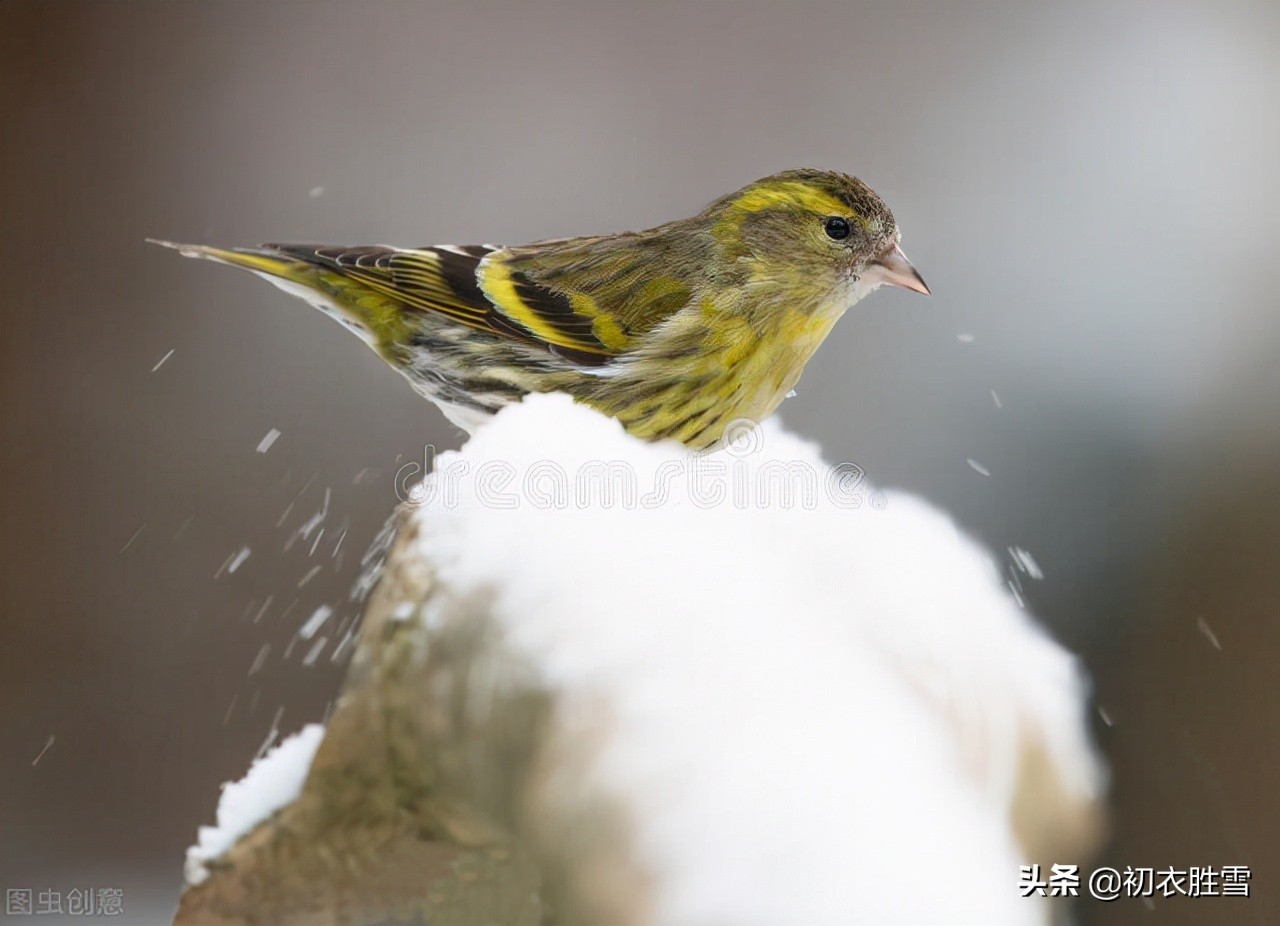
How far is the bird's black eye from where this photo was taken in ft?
3.55

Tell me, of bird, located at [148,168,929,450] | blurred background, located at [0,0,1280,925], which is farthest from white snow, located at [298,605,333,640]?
bird, located at [148,168,929,450]

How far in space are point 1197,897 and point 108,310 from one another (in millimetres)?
1451

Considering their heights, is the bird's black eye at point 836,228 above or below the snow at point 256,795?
above

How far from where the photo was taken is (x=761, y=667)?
3.57ft

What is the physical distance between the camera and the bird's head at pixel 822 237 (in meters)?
1.08

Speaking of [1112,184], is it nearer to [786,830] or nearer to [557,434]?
[557,434]

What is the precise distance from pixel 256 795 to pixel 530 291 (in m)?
0.62

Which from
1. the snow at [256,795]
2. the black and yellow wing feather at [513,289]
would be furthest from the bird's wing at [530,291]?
the snow at [256,795]

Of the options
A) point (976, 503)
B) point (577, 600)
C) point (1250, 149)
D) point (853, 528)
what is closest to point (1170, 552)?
point (976, 503)

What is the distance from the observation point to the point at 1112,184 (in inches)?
46.5

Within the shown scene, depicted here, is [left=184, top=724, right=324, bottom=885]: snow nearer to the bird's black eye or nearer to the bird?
the bird

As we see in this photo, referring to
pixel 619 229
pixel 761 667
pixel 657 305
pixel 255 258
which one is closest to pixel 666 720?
pixel 761 667

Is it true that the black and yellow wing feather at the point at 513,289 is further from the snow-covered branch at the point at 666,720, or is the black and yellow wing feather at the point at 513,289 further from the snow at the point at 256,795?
the snow at the point at 256,795

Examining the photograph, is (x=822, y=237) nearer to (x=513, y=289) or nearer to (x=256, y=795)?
(x=513, y=289)
